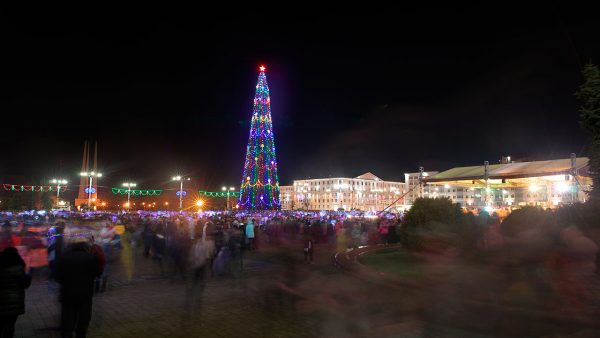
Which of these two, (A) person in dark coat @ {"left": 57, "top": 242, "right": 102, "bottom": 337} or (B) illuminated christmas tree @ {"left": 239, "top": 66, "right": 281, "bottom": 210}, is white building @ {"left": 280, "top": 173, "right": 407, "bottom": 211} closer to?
(B) illuminated christmas tree @ {"left": 239, "top": 66, "right": 281, "bottom": 210}

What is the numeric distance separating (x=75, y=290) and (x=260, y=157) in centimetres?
3301

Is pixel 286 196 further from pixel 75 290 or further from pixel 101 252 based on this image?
pixel 75 290

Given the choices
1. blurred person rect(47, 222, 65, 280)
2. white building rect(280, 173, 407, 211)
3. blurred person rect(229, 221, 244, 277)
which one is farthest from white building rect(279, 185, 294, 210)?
blurred person rect(47, 222, 65, 280)

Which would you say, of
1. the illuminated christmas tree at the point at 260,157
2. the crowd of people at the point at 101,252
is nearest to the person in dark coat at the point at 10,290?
the crowd of people at the point at 101,252

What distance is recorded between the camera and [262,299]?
9172 mm

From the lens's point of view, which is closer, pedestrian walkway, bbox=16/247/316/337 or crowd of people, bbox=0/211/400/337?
crowd of people, bbox=0/211/400/337

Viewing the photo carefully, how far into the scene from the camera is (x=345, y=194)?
4993 inches

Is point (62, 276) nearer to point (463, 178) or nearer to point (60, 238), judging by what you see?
point (60, 238)

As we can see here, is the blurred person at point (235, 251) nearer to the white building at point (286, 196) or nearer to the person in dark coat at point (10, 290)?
the person in dark coat at point (10, 290)

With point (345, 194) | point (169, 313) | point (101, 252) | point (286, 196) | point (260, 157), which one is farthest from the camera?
point (286, 196)

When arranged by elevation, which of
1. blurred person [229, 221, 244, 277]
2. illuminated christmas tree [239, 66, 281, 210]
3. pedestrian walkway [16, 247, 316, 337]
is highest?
illuminated christmas tree [239, 66, 281, 210]

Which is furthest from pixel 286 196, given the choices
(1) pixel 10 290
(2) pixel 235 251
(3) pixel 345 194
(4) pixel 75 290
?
(1) pixel 10 290

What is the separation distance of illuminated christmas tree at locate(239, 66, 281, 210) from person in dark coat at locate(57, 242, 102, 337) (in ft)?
106

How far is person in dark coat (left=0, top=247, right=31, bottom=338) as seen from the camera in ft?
15.8
